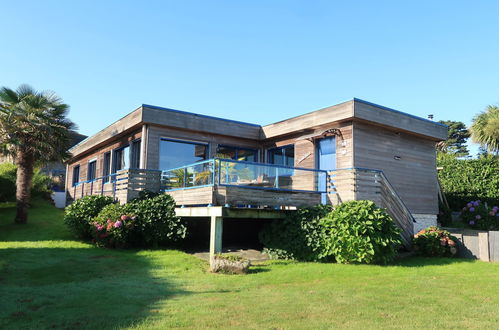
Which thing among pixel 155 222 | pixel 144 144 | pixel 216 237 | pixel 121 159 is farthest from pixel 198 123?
pixel 216 237

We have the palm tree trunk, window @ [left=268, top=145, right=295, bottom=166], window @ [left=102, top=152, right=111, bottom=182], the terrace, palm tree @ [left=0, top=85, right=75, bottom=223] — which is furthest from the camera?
window @ [left=102, top=152, right=111, bottom=182]

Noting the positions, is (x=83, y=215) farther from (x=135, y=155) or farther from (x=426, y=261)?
(x=426, y=261)

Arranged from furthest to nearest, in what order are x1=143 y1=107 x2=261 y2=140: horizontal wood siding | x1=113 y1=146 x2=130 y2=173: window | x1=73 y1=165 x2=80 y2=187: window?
x1=73 y1=165 x2=80 y2=187: window → x1=113 y1=146 x2=130 y2=173: window → x1=143 y1=107 x2=261 y2=140: horizontal wood siding

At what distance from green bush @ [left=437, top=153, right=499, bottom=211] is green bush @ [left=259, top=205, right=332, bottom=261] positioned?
33.3 feet

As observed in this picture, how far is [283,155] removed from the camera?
1605cm

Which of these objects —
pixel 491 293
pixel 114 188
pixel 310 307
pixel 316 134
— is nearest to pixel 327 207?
pixel 316 134

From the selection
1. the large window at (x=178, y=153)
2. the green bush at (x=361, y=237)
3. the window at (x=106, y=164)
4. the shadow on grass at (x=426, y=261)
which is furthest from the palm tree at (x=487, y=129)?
the window at (x=106, y=164)

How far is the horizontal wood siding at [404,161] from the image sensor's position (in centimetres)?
1340

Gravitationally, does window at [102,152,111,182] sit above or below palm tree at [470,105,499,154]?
below

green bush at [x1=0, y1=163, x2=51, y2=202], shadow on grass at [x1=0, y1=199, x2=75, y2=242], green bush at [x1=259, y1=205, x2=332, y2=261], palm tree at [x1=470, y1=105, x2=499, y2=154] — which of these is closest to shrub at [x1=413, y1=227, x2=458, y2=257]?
green bush at [x1=259, y1=205, x2=332, y2=261]

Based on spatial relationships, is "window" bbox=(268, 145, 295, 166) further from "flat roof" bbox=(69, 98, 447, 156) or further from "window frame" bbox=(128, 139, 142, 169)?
"window frame" bbox=(128, 139, 142, 169)

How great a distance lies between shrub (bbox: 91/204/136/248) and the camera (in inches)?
446

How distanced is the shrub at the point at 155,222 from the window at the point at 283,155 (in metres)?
5.61

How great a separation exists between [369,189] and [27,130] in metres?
12.6
